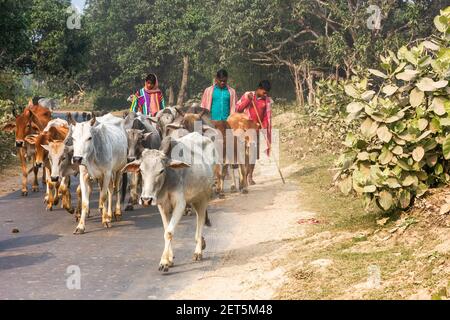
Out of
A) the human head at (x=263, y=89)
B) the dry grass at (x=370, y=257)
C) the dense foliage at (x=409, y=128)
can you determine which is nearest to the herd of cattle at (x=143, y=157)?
the human head at (x=263, y=89)

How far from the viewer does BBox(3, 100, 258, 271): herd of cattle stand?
8336 mm

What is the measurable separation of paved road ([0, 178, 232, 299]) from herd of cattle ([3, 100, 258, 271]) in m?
0.28

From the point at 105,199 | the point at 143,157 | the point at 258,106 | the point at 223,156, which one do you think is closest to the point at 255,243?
the point at 143,157

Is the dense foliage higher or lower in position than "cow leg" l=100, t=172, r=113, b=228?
higher

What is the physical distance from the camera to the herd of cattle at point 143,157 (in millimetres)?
8336

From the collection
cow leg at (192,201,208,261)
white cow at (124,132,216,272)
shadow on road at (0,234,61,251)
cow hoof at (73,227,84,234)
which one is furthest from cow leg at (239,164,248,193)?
cow leg at (192,201,208,261)

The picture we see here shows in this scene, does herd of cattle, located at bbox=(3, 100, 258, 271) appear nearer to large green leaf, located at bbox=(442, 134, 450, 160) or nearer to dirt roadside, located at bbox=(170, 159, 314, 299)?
dirt roadside, located at bbox=(170, 159, 314, 299)

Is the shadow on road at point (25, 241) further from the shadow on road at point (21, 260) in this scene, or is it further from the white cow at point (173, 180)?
the white cow at point (173, 180)

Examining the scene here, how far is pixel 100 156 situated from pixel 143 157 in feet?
9.17

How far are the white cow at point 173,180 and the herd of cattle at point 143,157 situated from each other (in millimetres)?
12

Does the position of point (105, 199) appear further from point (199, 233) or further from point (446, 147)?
point (446, 147)

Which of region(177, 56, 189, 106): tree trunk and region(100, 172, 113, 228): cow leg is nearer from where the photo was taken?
region(100, 172, 113, 228): cow leg

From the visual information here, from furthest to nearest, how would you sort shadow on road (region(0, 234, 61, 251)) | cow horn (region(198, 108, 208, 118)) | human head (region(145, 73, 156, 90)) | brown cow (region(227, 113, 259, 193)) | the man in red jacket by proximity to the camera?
the man in red jacket, human head (region(145, 73, 156, 90)), brown cow (region(227, 113, 259, 193)), cow horn (region(198, 108, 208, 118)), shadow on road (region(0, 234, 61, 251))

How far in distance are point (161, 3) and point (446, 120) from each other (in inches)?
1748
